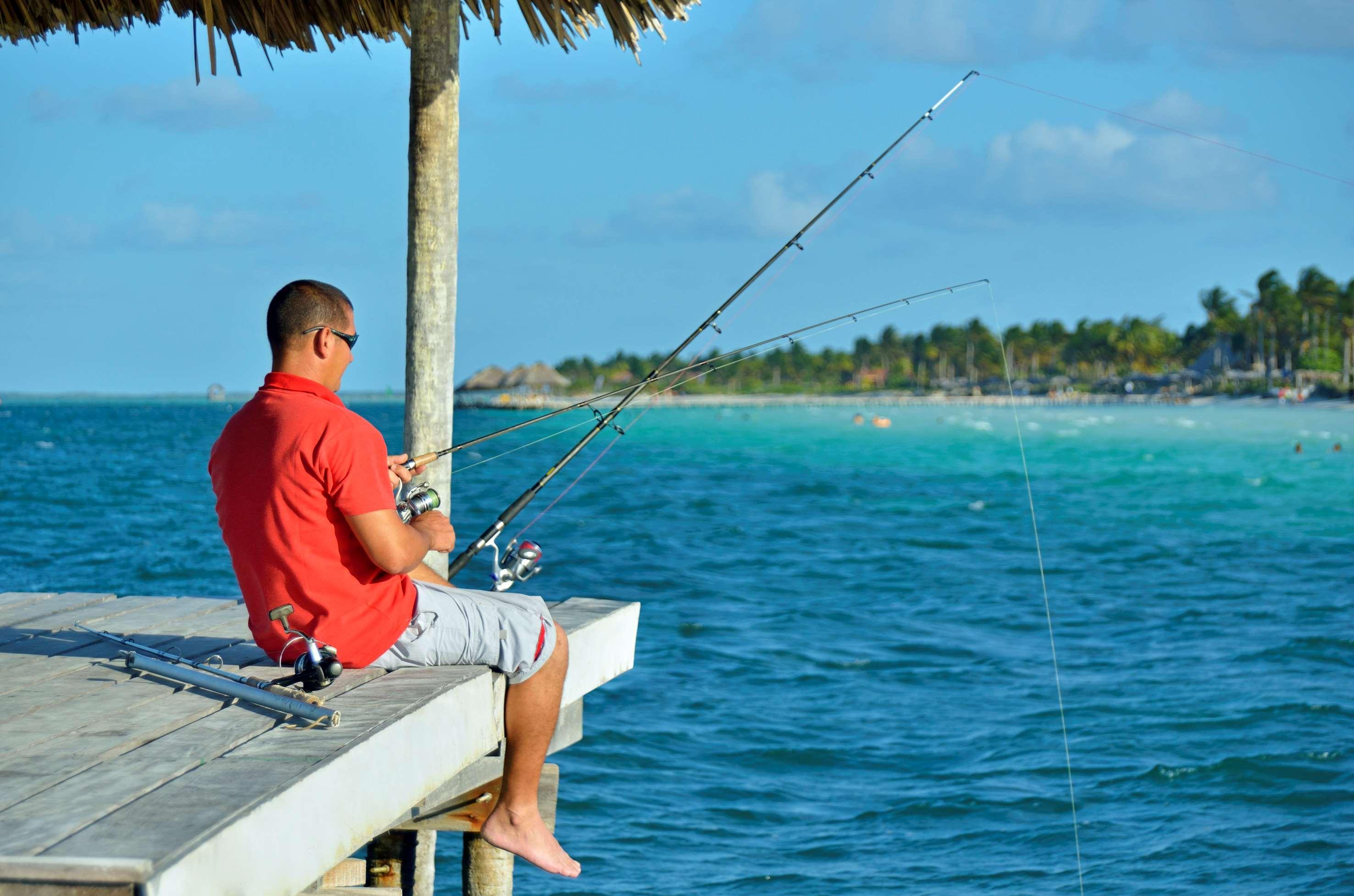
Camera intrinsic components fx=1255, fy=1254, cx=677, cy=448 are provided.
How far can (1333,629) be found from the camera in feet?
42.8

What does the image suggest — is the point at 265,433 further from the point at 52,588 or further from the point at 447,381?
the point at 52,588

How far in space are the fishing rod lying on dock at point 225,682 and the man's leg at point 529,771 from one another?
2.28 ft

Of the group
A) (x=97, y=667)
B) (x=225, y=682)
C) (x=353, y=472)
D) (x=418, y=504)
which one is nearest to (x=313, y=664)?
(x=225, y=682)

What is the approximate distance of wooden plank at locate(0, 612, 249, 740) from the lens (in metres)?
3.10

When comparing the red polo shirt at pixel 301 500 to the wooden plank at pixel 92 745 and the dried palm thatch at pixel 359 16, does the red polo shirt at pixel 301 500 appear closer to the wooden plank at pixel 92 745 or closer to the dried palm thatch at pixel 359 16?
the wooden plank at pixel 92 745

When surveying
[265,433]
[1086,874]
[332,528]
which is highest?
[265,433]

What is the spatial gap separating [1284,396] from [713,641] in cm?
12614

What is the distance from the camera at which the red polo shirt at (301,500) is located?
116 inches

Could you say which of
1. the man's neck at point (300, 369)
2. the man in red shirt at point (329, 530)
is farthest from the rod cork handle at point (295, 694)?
the man's neck at point (300, 369)

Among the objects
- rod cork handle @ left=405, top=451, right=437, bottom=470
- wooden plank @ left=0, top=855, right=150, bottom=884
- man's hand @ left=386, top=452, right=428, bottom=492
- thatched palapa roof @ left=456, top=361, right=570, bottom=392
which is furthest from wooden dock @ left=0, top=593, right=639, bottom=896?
thatched palapa roof @ left=456, top=361, right=570, bottom=392

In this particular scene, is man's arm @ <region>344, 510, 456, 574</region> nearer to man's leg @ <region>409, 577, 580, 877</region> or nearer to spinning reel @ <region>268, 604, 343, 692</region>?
spinning reel @ <region>268, 604, 343, 692</region>

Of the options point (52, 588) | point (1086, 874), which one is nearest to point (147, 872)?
point (1086, 874)

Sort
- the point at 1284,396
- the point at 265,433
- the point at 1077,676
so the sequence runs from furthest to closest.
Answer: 1. the point at 1284,396
2. the point at 1077,676
3. the point at 265,433

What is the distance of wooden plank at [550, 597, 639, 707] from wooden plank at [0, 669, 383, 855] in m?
1.12
